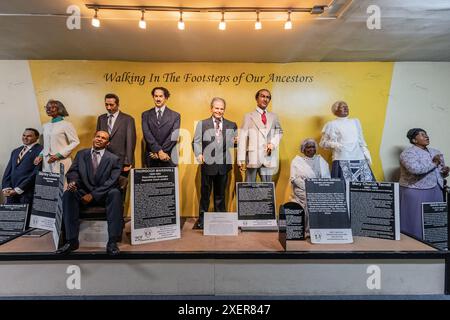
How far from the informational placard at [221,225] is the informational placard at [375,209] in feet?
3.58

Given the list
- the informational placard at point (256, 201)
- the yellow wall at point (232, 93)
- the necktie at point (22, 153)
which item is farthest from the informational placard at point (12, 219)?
the informational placard at point (256, 201)

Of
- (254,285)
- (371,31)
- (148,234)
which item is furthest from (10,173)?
(371,31)

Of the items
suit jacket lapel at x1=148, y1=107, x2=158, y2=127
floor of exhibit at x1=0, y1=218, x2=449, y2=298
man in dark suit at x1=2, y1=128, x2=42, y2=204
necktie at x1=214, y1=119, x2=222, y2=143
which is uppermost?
suit jacket lapel at x1=148, y1=107, x2=158, y2=127

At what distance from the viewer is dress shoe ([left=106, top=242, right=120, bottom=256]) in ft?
7.23

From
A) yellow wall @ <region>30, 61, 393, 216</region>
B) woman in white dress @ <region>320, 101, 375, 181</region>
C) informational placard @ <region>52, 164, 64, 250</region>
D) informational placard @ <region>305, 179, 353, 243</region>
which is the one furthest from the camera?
yellow wall @ <region>30, 61, 393, 216</region>

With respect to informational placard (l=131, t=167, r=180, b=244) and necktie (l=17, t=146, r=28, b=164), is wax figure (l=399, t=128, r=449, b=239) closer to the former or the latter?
informational placard (l=131, t=167, r=180, b=244)

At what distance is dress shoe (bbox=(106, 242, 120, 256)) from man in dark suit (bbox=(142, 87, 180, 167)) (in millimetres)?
1430

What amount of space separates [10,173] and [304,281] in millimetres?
3753

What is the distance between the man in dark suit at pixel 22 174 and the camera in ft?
Result: 11.7

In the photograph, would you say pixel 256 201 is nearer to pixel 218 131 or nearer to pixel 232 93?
pixel 218 131

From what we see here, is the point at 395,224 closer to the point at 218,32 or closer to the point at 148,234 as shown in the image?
the point at 148,234

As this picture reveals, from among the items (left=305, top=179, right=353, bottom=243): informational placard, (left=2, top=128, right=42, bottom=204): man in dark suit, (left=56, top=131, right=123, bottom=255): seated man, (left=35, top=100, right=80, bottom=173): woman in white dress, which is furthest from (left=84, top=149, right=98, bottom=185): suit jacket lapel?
(left=305, top=179, right=353, bottom=243): informational placard

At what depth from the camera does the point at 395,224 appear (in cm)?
251

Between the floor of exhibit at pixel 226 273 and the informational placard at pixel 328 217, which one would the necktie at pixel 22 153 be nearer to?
the floor of exhibit at pixel 226 273
